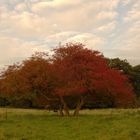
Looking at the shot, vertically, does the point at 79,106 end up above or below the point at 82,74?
below

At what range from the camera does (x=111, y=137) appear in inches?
817

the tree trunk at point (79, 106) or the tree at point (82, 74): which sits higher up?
the tree at point (82, 74)

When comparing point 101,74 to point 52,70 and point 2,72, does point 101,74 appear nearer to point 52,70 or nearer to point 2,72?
point 52,70

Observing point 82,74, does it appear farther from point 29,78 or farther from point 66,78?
point 29,78

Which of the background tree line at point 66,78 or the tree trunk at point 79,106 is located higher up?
the background tree line at point 66,78

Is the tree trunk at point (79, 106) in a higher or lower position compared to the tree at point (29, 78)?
lower

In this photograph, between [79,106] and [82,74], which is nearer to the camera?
[82,74]

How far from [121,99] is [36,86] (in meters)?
10.1

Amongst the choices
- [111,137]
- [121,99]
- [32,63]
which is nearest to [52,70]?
[32,63]

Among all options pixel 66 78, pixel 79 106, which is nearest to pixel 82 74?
pixel 66 78

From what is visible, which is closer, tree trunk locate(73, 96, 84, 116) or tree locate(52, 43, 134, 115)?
tree locate(52, 43, 134, 115)

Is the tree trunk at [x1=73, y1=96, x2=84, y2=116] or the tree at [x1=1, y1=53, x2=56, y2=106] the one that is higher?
the tree at [x1=1, y1=53, x2=56, y2=106]

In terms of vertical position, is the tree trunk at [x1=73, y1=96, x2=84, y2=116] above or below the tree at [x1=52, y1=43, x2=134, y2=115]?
below

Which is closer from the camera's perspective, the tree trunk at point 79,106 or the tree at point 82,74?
the tree at point 82,74
